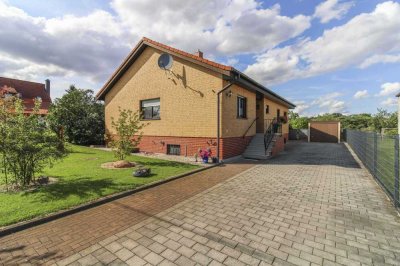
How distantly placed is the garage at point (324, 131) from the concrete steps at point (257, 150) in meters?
16.5

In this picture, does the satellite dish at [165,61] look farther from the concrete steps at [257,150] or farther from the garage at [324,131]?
the garage at [324,131]

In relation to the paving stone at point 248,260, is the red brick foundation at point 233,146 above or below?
above

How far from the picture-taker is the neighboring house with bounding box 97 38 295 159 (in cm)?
1095

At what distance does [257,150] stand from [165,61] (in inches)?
294

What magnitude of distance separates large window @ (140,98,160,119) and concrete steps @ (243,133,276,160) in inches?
237

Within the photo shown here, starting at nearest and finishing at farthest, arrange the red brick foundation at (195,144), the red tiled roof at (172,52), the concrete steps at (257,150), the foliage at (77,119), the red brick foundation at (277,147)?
the red tiled roof at (172,52) → the red brick foundation at (195,144) → the concrete steps at (257,150) → the red brick foundation at (277,147) → the foliage at (77,119)

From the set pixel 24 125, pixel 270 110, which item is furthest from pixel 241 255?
pixel 270 110

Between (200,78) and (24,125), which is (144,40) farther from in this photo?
(24,125)

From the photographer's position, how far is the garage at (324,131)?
26.5 meters

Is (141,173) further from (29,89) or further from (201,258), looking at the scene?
(29,89)

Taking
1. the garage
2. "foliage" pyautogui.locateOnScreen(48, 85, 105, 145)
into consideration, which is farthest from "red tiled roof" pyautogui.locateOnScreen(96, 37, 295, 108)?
the garage

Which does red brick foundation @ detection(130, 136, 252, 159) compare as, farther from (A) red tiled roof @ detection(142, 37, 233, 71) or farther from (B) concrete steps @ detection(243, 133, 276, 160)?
(A) red tiled roof @ detection(142, 37, 233, 71)

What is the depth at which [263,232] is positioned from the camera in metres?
3.83

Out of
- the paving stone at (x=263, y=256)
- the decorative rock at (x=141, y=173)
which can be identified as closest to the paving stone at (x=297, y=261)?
the paving stone at (x=263, y=256)
